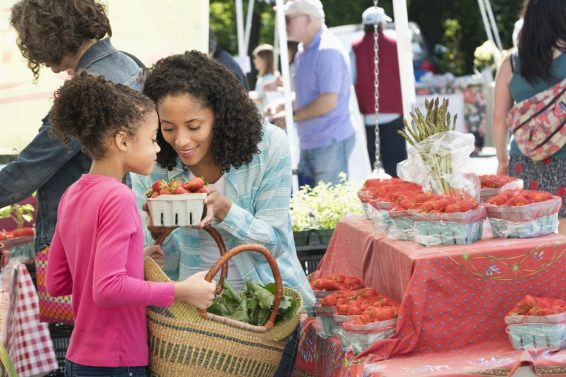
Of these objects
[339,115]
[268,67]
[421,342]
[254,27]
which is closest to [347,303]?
[421,342]

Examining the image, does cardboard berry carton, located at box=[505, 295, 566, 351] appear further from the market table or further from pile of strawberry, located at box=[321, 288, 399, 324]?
pile of strawberry, located at box=[321, 288, 399, 324]

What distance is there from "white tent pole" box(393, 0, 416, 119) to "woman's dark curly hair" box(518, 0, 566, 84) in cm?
62

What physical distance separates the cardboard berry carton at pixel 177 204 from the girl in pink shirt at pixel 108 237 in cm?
12

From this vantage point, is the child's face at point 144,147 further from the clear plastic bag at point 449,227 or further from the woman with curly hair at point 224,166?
the clear plastic bag at point 449,227

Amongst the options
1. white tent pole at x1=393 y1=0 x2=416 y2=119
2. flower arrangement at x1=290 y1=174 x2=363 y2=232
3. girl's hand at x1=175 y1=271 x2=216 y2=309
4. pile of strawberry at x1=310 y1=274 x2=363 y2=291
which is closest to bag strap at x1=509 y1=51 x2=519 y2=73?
white tent pole at x1=393 y1=0 x2=416 y2=119

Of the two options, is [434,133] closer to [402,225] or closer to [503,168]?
[402,225]

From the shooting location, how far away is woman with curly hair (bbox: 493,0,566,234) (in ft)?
17.4

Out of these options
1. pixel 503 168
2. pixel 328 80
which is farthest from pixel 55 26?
pixel 328 80

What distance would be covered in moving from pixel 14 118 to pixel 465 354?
10.1 feet

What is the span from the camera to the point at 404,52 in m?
5.81

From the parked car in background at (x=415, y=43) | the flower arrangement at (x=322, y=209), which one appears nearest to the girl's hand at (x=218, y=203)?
the flower arrangement at (x=322, y=209)

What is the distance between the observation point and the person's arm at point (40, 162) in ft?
13.3

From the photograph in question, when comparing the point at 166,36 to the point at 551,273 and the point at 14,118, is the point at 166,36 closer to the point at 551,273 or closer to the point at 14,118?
the point at 14,118

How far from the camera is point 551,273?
3.72 meters
